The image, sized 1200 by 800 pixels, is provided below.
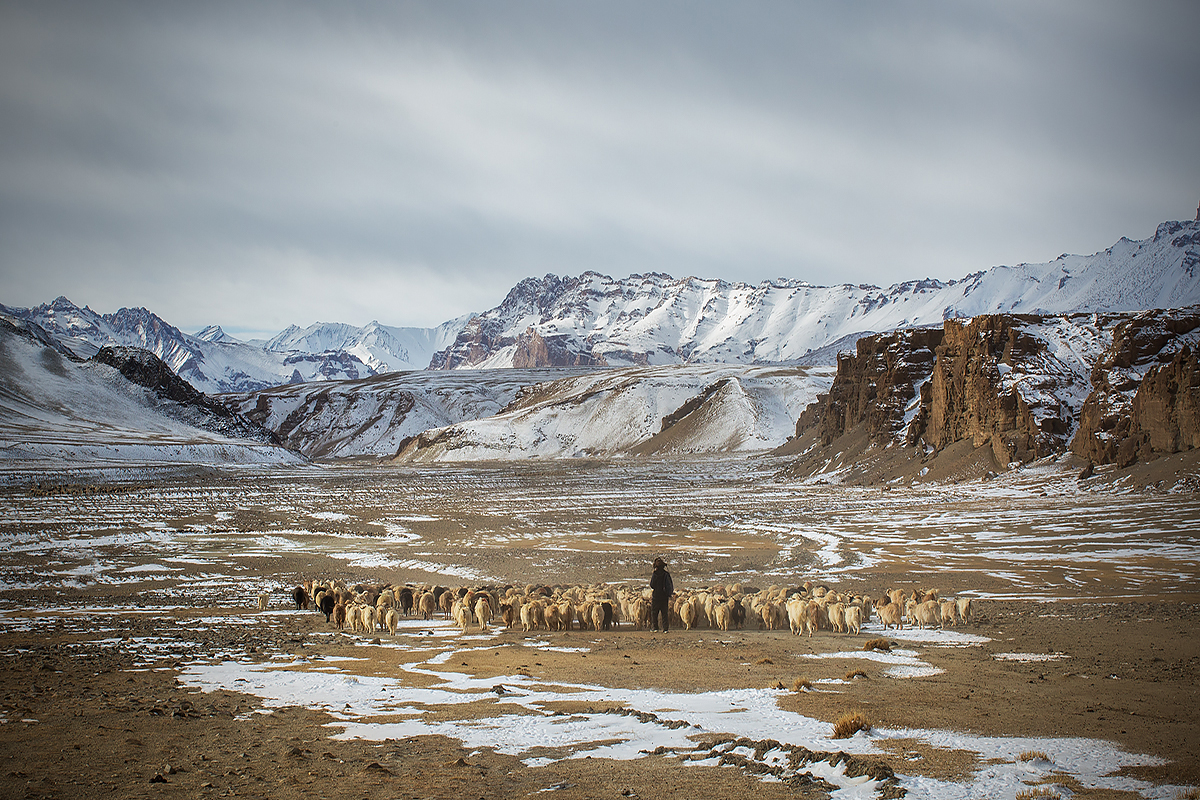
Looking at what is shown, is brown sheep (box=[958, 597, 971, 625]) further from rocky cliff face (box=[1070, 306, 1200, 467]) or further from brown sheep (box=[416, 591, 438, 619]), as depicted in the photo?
rocky cliff face (box=[1070, 306, 1200, 467])

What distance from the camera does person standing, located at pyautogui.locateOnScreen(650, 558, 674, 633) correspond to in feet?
59.3

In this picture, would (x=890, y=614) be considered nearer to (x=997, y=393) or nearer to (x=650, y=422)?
(x=997, y=393)

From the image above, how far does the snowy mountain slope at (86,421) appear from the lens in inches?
3664

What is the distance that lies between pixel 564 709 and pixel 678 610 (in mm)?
9135

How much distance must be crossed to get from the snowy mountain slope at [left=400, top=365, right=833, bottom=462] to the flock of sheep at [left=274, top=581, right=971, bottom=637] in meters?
118

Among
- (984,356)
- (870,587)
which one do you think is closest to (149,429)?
(984,356)

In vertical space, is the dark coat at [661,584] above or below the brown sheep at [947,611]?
above

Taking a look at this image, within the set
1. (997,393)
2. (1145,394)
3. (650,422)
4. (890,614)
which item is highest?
(997,393)

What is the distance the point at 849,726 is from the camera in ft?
30.2

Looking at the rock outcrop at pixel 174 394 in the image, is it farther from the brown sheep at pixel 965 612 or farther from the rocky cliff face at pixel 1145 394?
the brown sheep at pixel 965 612

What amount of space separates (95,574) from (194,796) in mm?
23600

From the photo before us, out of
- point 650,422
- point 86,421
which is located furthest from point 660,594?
point 650,422

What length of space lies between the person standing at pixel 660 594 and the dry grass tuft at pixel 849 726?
837cm

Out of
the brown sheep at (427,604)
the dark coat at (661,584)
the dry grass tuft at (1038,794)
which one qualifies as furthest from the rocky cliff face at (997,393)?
the dry grass tuft at (1038,794)
